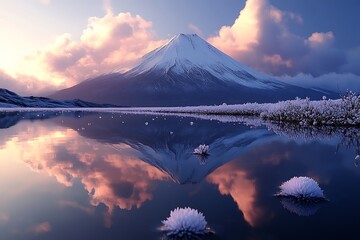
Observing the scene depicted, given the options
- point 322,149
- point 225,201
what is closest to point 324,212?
point 225,201

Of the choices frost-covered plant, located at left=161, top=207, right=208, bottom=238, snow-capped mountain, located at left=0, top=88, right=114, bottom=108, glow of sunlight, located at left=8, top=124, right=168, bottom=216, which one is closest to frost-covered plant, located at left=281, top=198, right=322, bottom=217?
frost-covered plant, located at left=161, top=207, right=208, bottom=238

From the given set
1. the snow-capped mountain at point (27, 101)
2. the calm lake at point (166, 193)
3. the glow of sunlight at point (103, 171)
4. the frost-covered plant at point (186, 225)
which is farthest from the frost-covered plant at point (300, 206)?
the snow-capped mountain at point (27, 101)

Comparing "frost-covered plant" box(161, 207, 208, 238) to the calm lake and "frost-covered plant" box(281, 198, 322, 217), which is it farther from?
"frost-covered plant" box(281, 198, 322, 217)

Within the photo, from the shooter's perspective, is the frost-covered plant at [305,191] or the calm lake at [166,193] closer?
the calm lake at [166,193]

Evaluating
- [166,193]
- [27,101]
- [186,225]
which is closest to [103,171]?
[166,193]

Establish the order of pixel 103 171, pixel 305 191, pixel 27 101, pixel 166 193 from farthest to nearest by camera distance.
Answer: pixel 27 101
pixel 103 171
pixel 166 193
pixel 305 191

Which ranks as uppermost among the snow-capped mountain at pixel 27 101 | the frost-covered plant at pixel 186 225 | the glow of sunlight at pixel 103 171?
the snow-capped mountain at pixel 27 101

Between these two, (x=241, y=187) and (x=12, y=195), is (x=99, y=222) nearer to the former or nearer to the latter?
(x=12, y=195)

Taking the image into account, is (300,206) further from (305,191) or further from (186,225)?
(186,225)

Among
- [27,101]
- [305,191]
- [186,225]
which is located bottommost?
[186,225]

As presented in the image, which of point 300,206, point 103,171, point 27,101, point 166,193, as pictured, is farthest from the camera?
point 27,101

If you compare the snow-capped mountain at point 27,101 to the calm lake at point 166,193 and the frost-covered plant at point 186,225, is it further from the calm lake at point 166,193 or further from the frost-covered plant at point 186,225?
the frost-covered plant at point 186,225

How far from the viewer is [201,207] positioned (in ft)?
15.2

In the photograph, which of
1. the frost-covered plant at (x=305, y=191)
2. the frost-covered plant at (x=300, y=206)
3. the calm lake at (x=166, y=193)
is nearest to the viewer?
the calm lake at (x=166, y=193)
